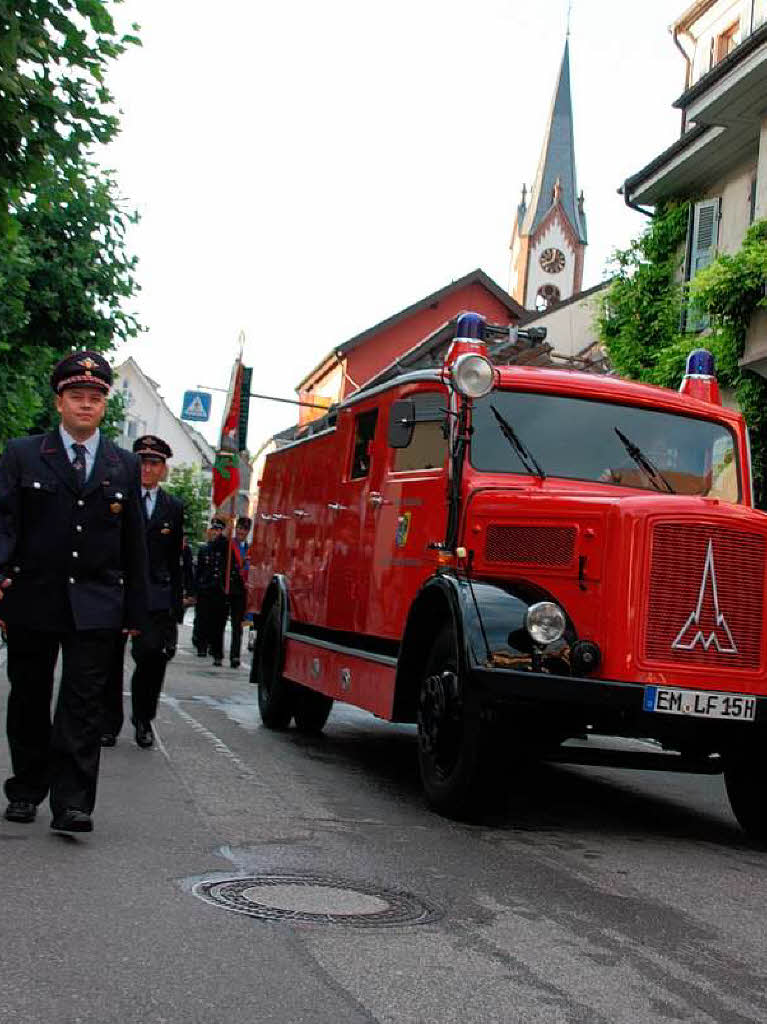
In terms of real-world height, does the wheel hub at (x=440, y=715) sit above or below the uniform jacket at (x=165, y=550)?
below

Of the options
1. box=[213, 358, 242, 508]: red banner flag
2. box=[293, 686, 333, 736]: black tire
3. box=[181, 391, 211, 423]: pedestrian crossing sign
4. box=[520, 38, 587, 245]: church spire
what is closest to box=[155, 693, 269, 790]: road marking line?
box=[293, 686, 333, 736]: black tire

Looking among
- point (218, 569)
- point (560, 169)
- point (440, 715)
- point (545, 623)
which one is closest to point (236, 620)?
point (218, 569)

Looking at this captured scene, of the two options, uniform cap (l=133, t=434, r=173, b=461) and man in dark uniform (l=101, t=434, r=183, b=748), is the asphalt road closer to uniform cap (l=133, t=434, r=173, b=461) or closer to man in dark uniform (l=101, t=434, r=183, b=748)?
man in dark uniform (l=101, t=434, r=183, b=748)

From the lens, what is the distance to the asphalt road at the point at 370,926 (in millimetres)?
4355

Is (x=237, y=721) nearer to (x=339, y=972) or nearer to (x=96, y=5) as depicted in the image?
(x=96, y=5)

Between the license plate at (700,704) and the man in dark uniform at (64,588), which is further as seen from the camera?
the license plate at (700,704)

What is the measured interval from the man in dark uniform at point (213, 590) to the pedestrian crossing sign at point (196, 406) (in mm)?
30290

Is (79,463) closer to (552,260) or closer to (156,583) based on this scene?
(156,583)

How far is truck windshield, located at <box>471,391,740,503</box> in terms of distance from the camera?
8938mm

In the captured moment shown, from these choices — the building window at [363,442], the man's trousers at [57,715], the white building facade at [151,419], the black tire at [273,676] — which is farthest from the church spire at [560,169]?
the man's trousers at [57,715]

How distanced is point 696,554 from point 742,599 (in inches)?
13.2

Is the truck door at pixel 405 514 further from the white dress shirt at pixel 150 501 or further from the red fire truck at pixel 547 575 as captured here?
the white dress shirt at pixel 150 501

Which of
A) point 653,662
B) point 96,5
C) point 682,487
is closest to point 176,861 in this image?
point 653,662

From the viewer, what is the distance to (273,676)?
1246 cm
